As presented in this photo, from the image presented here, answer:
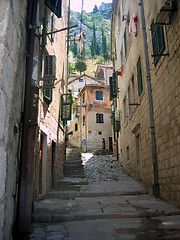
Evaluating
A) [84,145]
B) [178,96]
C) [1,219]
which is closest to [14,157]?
[1,219]

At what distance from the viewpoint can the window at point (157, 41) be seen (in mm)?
6758

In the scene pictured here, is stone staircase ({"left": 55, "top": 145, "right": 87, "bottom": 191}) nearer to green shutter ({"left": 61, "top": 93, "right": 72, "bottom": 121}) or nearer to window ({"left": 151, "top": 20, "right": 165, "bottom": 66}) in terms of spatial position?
green shutter ({"left": 61, "top": 93, "right": 72, "bottom": 121})

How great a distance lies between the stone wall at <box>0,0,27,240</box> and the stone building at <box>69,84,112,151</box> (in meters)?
24.3

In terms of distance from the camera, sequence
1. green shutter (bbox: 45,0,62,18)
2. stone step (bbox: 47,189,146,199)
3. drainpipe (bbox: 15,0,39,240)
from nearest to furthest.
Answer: drainpipe (bbox: 15,0,39,240)
green shutter (bbox: 45,0,62,18)
stone step (bbox: 47,189,146,199)

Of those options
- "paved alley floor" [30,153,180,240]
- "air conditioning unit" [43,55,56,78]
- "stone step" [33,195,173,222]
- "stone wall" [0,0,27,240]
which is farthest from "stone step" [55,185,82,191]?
"stone wall" [0,0,27,240]

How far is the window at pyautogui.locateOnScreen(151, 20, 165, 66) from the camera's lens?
22.2 ft

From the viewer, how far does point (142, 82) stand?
369 inches

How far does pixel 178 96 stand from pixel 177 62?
80cm

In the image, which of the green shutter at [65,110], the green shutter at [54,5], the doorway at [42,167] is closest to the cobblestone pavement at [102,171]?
the green shutter at [65,110]

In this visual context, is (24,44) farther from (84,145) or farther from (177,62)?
(84,145)

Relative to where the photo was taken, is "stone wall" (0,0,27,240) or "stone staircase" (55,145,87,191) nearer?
"stone wall" (0,0,27,240)

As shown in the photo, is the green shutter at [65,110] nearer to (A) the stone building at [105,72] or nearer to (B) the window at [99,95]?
(B) the window at [99,95]

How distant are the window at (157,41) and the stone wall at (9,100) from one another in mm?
4209

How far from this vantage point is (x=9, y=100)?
309 cm
